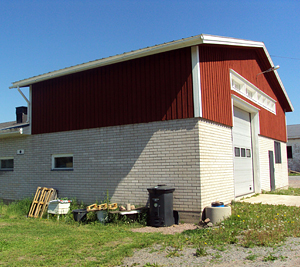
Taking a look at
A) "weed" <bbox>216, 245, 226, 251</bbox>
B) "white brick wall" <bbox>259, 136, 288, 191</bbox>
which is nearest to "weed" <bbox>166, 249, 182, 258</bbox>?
"weed" <bbox>216, 245, 226, 251</bbox>

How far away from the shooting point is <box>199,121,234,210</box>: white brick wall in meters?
9.57

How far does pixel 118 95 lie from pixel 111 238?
5394mm

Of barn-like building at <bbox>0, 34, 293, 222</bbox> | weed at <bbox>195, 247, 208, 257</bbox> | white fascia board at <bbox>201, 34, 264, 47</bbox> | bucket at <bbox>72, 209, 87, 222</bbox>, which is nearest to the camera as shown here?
weed at <bbox>195, 247, 208, 257</bbox>

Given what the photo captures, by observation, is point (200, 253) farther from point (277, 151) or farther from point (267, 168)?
point (277, 151)

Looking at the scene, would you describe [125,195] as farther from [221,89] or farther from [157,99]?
[221,89]

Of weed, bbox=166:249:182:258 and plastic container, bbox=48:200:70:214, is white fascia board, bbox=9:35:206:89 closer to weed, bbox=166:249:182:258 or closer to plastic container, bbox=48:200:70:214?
plastic container, bbox=48:200:70:214

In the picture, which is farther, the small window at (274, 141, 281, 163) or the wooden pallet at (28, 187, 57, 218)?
the small window at (274, 141, 281, 163)

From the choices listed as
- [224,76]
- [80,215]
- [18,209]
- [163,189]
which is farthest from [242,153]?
[18,209]

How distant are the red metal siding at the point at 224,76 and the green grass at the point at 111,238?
3.56 metres

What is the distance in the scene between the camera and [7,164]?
47.7 ft

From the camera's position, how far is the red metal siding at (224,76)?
10.2m

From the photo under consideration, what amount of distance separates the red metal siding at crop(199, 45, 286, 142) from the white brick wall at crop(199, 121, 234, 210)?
0.44 m

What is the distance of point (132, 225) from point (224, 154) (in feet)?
14.3

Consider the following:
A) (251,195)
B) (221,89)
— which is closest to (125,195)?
(221,89)
